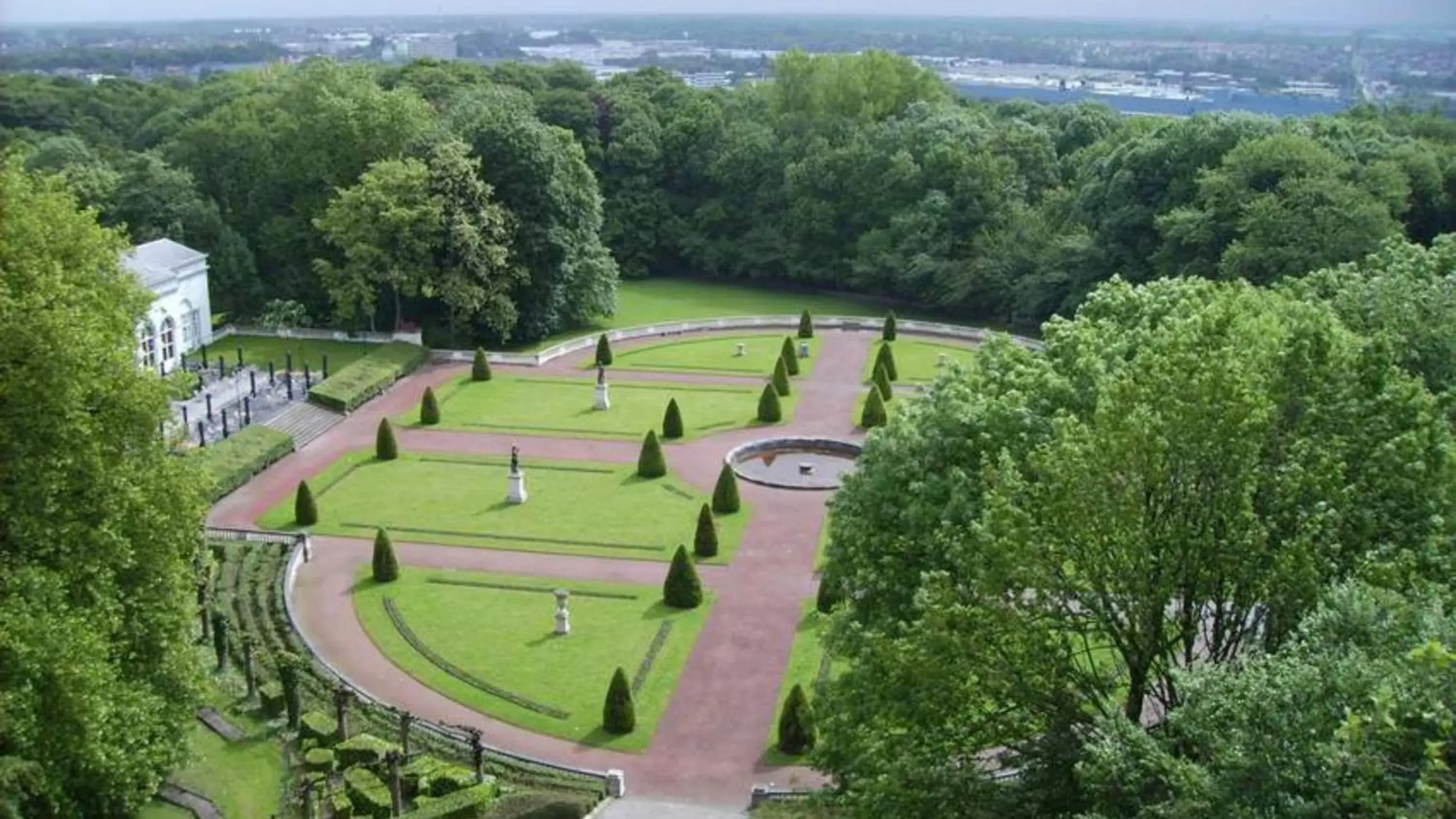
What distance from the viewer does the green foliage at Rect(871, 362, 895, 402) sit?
205ft

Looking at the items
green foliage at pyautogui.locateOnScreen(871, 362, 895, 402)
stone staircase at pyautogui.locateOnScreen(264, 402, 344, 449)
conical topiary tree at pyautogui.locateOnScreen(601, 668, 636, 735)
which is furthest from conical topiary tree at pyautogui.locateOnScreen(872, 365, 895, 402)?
conical topiary tree at pyautogui.locateOnScreen(601, 668, 636, 735)

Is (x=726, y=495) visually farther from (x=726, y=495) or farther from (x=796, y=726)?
(x=796, y=726)

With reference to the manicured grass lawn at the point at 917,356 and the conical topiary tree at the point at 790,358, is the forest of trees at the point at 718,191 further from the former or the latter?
the conical topiary tree at the point at 790,358

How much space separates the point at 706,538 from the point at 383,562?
1032 centimetres

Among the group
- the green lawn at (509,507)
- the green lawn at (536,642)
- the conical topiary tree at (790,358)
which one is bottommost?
the green lawn at (536,642)

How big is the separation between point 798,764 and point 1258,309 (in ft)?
48.8

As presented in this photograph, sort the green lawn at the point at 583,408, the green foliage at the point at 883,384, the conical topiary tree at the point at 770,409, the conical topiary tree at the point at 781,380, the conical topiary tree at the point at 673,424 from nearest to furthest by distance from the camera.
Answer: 1. the conical topiary tree at the point at 673,424
2. the green lawn at the point at 583,408
3. the conical topiary tree at the point at 770,409
4. the green foliage at the point at 883,384
5. the conical topiary tree at the point at 781,380

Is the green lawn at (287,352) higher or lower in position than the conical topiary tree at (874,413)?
lower

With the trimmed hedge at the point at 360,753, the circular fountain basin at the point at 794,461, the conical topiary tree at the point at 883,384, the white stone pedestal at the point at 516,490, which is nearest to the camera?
the trimmed hedge at the point at 360,753

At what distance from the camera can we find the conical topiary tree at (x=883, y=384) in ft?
205

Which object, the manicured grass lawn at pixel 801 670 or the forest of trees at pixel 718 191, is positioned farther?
the forest of trees at pixel 718 191

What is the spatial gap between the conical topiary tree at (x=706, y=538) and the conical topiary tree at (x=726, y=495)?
12.9ft

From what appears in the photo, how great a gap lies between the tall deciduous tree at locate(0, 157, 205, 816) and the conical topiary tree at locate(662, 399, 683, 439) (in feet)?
96.5

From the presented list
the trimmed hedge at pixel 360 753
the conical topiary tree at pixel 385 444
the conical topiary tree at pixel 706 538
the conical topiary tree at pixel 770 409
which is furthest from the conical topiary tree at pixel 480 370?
the trimmed hedge at pixel 360 753
